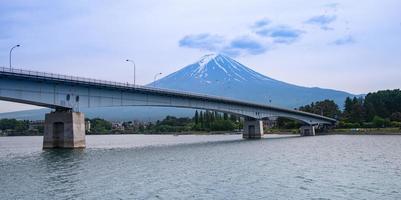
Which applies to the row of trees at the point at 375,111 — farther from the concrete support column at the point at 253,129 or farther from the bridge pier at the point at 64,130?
the bridge pier at the point at 64,130

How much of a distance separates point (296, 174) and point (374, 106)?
14110cm

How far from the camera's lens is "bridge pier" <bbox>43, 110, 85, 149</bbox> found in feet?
215

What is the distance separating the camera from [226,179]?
33781 mm

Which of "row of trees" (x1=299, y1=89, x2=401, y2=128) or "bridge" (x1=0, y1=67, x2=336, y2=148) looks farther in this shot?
"row of trees" (x1=299, y1=89, x2=401, y2=128)

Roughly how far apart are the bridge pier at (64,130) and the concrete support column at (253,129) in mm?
63322

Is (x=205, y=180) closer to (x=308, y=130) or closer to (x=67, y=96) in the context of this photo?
(x=67, y=96)

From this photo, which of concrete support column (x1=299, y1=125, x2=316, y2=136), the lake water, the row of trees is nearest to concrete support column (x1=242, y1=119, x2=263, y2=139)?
concrete support column (x1=299, y1=125, x2=316, y2=136)

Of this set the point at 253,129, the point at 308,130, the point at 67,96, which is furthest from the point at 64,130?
the point at 308,130

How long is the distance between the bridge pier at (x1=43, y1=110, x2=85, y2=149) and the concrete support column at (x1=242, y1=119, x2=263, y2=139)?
6332 cm

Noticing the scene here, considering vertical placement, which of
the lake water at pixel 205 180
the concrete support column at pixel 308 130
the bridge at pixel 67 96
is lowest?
the lake water at pixel 205 180

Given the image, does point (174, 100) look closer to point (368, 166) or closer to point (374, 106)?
point (368, 166)

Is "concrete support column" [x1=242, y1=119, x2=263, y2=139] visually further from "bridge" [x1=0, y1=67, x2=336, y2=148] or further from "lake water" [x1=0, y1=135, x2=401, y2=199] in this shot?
"lake water" [x1=0, y1=135, x2=401, y2=199]

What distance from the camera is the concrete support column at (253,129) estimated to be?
12325cm

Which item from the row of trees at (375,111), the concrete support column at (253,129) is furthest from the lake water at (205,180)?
the row of trees at (375,111)
